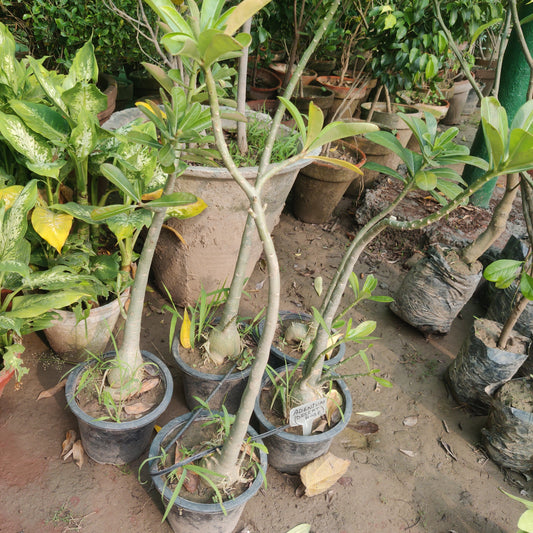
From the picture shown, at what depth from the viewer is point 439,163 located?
1.19 m

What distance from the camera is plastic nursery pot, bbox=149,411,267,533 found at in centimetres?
120

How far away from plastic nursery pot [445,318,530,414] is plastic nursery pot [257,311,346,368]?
1.86 feet

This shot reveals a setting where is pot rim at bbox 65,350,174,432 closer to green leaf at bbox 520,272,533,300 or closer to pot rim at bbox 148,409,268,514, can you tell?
pot rim at bbox 148,409,268,514

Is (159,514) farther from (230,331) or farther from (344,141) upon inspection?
(344,141)

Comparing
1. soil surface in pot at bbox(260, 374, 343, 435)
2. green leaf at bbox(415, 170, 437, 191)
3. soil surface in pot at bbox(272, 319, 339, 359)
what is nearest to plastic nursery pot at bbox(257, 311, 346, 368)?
soil surface in pot at bbox(272, 319, 339, 359)

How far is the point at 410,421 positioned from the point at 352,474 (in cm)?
39

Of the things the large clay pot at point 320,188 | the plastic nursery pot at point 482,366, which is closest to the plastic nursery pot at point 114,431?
the plastic nursery pot at point 482,366

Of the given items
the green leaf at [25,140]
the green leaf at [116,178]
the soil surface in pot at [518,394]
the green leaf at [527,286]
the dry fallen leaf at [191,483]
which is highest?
the green leaf at [116,178]

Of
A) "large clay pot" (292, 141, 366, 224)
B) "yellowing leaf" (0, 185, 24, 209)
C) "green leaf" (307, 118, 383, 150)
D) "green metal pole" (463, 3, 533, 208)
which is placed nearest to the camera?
"green leaf" (307, 118, 383, 150)

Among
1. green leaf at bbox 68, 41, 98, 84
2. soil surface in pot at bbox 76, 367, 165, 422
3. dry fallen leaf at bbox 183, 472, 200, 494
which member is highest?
green leaf at bbox 68, 41, 98, 84

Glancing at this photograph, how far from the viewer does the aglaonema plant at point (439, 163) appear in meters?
0.91

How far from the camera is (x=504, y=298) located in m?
2.22

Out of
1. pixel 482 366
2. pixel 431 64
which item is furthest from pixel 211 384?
pixel 431 64

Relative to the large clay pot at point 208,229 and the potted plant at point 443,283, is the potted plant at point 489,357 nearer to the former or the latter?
the potted plant at point 443,283
